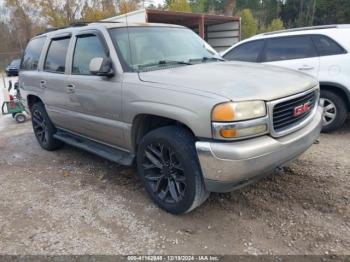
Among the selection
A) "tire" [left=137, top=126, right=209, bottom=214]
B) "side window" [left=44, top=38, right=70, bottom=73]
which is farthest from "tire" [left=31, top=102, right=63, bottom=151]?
"tire" [left=137, top=126, right=209, bottom=214]

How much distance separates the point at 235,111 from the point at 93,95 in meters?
1.92

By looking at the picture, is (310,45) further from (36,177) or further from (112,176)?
(36,177)

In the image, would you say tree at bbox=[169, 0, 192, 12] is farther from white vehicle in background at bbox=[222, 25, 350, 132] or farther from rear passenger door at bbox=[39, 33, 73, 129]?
rear passenger door at bbox=[39, 33, 73, 129]

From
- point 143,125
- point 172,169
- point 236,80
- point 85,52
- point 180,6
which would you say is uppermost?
point 180,6

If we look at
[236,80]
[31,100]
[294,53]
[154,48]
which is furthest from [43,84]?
[294,53]

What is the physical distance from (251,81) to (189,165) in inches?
37.4

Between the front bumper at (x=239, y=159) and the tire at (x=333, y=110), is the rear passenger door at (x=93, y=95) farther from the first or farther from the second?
the tire at (x=333, y=110)

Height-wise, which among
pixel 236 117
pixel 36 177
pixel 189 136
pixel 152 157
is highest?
pixel 236 117

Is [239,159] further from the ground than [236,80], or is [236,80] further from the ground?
[236,80]

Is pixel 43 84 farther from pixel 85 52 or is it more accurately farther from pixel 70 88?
pixel 85 52

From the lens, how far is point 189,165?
2.92 m

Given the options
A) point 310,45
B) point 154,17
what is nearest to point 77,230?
point 310,45

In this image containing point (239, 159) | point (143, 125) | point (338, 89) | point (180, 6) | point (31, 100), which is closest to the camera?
point (239, 159)

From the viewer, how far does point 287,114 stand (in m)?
2.98
